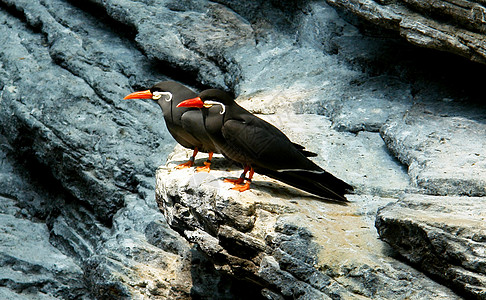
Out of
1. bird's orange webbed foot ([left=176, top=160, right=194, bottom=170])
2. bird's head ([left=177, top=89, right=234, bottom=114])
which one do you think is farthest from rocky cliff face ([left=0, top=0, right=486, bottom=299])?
bird's head ([left=177, top=89, right=234, bottom=114])

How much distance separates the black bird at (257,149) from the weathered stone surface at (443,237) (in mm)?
537

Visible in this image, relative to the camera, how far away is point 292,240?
377 cm

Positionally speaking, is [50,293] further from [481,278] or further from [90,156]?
[481,278]

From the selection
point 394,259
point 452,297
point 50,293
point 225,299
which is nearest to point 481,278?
point 452,297

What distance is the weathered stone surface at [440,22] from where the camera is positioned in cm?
480

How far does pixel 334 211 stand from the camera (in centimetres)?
418

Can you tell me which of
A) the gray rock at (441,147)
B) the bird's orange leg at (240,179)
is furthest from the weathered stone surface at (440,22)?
the bird's orange leg at (240,179)

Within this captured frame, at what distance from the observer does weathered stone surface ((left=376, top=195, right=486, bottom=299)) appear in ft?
11.0

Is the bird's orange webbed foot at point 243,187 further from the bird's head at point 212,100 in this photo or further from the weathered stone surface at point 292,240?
the bird's head at point 212,100

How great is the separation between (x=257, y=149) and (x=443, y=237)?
1.27 metres

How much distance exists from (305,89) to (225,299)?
2.19 m

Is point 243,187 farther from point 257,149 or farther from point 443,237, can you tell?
point 443,237

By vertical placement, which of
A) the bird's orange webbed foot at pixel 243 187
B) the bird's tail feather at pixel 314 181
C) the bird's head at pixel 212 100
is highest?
the bird's head at pixel 212 100

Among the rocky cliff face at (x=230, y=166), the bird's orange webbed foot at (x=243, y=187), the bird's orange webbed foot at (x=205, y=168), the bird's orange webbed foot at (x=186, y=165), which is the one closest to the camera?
the rocky cliff face at (x=230, y=166)
